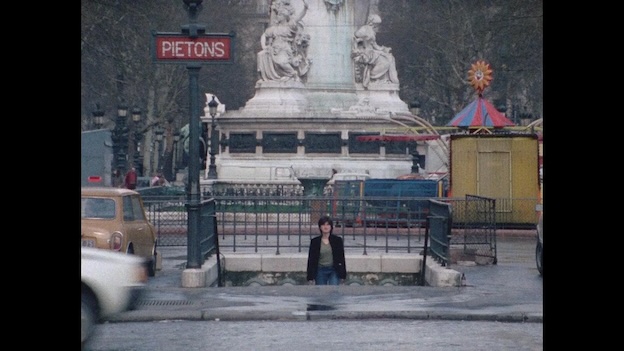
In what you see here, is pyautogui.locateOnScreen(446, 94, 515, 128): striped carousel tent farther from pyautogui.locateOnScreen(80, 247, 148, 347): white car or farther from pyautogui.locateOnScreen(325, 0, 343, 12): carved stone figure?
pyautogui.locateOnScreen(80, 247, 148, 347): white car

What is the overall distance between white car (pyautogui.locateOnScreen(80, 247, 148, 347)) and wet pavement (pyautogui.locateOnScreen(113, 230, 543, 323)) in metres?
0.97

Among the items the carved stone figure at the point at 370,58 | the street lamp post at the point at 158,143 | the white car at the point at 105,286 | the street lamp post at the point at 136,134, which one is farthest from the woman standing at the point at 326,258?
the street lamp post at the point at 158,143

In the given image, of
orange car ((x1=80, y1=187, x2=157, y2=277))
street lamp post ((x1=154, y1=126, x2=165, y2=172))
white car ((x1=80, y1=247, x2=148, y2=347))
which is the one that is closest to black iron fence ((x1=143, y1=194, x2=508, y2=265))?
orange car ((x1=80, y1=187, x2=157, y2=277))

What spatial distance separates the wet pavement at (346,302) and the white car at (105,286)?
3.19ft

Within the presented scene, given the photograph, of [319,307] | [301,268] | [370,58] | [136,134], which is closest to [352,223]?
[301,268]

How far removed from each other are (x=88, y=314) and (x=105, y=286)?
0.29m

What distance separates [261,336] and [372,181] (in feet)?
79.5

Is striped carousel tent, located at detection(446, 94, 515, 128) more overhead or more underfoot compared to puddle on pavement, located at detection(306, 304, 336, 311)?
more overhead

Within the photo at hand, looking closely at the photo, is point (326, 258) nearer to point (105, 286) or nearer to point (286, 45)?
point (105, 286)

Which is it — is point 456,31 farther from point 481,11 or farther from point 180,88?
point 180,88

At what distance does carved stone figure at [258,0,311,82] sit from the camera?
49.2m

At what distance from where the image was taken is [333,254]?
68.7 feet

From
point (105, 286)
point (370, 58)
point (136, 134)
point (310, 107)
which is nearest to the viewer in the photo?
point (105, 286)
